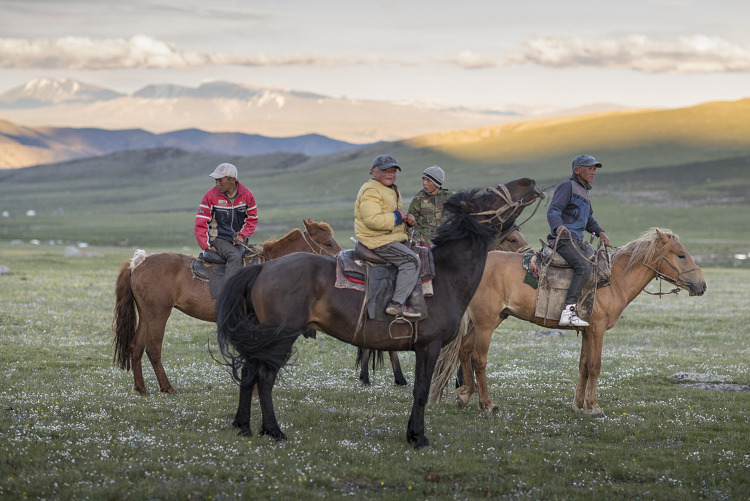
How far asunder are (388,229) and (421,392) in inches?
85.3

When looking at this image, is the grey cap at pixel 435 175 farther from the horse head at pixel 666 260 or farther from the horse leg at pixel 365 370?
the horse leg at pixel 365 370

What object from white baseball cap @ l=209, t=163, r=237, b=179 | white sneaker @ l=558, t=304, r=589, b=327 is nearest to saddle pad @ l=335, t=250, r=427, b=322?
white sneaker @ l=558, t=304, r=589, b=327

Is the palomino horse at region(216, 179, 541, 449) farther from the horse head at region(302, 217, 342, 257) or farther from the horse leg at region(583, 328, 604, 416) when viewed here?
the horse head at region(302, 217, 342, 257)

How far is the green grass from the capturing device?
7.51 meters

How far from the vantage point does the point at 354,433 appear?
9.62m

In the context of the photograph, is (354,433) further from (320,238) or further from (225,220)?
(320,238)

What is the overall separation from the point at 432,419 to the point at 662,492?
3785 millimetres

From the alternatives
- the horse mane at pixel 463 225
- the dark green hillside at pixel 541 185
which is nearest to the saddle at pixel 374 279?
the horse mane at pixel 463 225

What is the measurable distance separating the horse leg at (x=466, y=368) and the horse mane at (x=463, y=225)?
2439 millimetres

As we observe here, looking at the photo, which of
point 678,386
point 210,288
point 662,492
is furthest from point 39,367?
point 678,386

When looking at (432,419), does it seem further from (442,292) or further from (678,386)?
(678,386)

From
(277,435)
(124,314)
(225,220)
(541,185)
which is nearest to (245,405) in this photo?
(277,435)

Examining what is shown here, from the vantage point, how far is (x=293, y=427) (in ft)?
32.3

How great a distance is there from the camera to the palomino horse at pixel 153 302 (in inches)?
472
